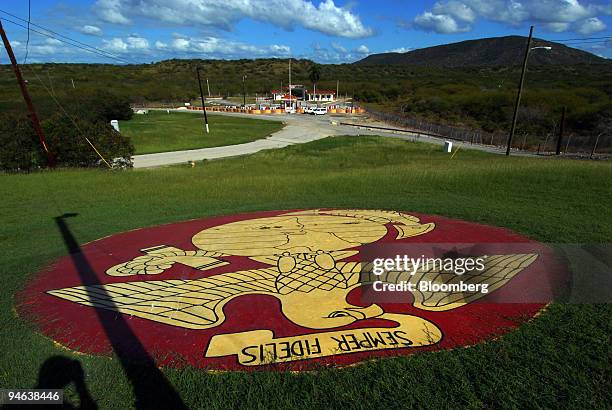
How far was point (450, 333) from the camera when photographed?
553cm

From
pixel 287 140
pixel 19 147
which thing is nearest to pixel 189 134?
pixel 287 140

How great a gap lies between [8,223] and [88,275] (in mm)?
6927

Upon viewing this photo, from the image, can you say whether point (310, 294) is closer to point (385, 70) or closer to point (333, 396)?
point (333, 396)

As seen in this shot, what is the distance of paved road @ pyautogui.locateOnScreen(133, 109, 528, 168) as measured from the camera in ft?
109

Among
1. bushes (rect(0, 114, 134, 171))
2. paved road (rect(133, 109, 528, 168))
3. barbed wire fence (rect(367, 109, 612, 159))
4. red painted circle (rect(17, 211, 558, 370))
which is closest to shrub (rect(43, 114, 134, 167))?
bushes (rect(0, 114, 134, 171))

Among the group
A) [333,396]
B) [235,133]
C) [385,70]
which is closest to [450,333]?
[333,396]

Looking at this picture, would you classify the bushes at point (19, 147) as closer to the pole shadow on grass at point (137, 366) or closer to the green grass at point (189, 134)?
the green grass at point (189, 134)

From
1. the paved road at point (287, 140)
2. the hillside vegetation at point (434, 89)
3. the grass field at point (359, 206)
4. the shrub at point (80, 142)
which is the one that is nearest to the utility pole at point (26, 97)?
the shrub at point (80, 142)

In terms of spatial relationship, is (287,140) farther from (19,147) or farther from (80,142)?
(19,147)

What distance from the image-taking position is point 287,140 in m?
45.0

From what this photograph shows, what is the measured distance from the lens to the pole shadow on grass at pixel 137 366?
14.6 feet

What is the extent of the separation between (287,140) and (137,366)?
41305 mm

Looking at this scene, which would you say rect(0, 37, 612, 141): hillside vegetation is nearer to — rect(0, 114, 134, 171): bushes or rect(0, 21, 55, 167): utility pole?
rect(0, 21, 55, 167): utility pole

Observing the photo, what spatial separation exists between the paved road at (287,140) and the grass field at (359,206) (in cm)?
927
